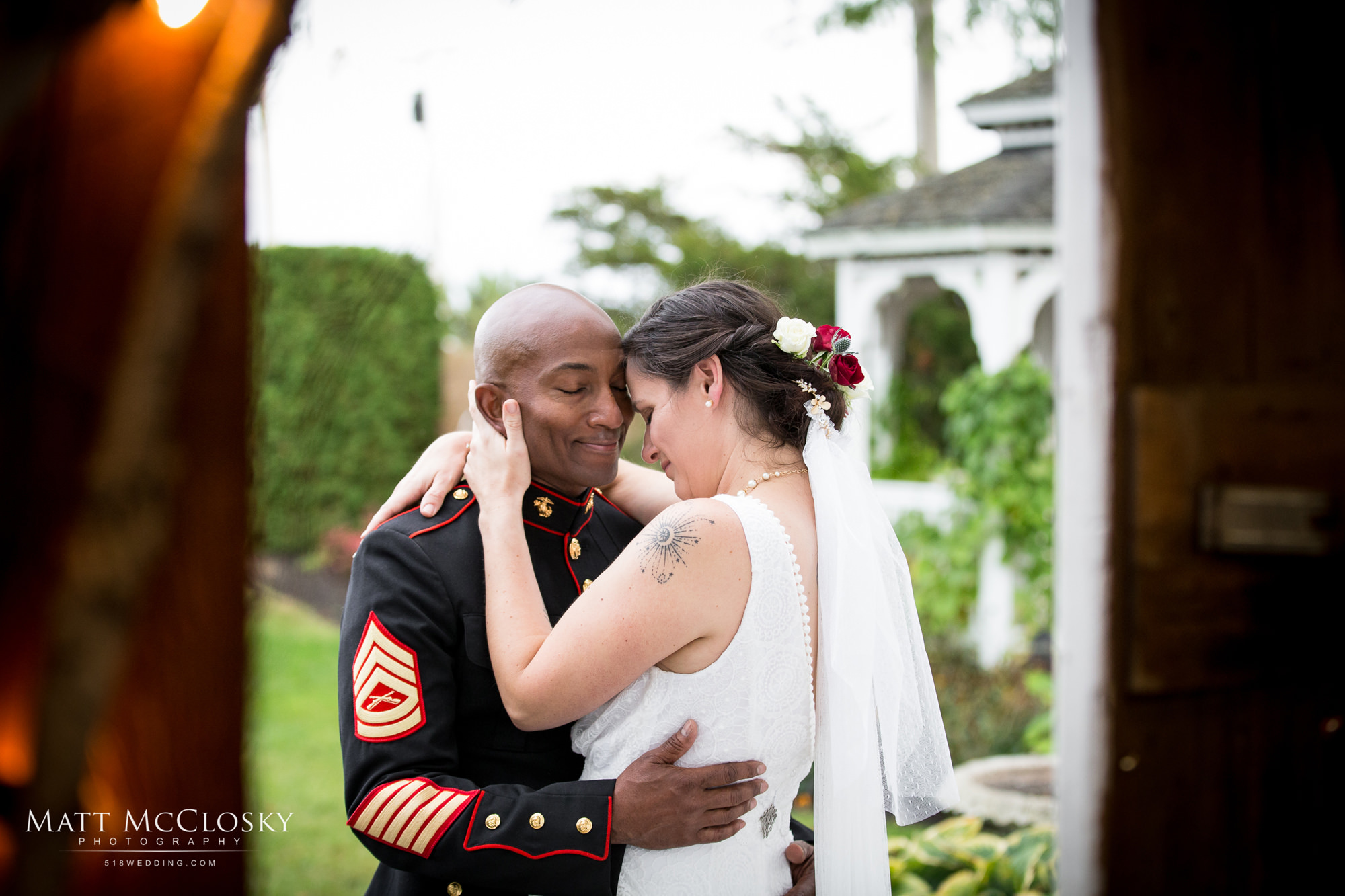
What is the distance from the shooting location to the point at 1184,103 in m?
1.10

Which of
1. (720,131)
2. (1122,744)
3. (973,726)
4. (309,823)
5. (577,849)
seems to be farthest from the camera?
(720,131)

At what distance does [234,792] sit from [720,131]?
43.9ft

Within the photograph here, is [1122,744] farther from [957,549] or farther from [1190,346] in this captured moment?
[957,549]

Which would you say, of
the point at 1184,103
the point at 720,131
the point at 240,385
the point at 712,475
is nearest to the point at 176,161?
the point at 240,385

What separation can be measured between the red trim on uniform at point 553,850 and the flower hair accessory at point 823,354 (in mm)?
1041

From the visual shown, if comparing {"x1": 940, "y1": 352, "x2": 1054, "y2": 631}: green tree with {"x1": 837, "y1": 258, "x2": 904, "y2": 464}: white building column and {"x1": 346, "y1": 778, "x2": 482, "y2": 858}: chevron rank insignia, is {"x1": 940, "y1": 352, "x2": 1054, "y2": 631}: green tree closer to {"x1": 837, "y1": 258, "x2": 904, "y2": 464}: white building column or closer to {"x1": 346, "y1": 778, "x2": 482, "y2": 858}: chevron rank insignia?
{"x1": 837, "y1": 258, "x2": 904, "y2": 464}: white building column

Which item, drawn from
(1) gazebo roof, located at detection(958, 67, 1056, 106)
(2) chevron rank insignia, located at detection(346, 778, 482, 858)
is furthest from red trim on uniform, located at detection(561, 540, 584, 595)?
(1) gazebo roof, located at detection(958, 67, 1056, 106)

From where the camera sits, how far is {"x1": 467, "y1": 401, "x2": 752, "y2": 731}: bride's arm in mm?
1747

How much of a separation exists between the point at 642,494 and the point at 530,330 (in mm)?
720

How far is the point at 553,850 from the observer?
1.81 meters

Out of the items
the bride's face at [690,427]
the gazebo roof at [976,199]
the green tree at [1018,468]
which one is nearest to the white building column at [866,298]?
the gazebo roof at [976,199]

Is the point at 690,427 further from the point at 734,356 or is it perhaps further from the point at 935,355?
the point at 935,355

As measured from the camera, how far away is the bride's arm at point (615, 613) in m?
1.75

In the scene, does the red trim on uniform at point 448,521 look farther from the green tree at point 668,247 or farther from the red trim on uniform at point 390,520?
the green tree at point 668,247
